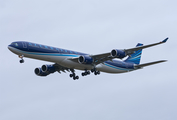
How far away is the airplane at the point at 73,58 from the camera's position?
168 ft

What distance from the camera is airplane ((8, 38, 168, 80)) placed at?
168ft

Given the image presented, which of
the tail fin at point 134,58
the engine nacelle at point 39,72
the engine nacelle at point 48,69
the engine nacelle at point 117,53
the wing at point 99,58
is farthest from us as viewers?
the tail fin at point 134,58

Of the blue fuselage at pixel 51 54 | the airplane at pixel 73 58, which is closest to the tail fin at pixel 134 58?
the airplane at pixel 73 58

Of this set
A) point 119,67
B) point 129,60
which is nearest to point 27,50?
point 119,67

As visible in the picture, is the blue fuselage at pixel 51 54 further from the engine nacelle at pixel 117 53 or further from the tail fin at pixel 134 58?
the tail fin at pixel 134 58

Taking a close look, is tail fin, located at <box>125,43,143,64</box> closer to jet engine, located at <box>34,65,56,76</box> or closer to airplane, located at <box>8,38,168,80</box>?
airplane, located at <box>8,38,168,80</box>

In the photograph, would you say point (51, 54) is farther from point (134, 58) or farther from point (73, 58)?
point (134, 58)

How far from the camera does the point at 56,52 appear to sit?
53.9 metres

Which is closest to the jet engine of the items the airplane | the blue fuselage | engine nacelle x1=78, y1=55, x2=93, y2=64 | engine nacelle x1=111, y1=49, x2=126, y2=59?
the airplane

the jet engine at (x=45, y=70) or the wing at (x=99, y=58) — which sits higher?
the wing at (x=99, y=58)

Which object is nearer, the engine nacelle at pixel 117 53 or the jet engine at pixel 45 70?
the engine nacelle at pixel 117 53

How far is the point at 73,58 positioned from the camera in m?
55.1

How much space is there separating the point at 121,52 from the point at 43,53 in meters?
12.3

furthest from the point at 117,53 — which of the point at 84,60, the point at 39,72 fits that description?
the point at 39,72
